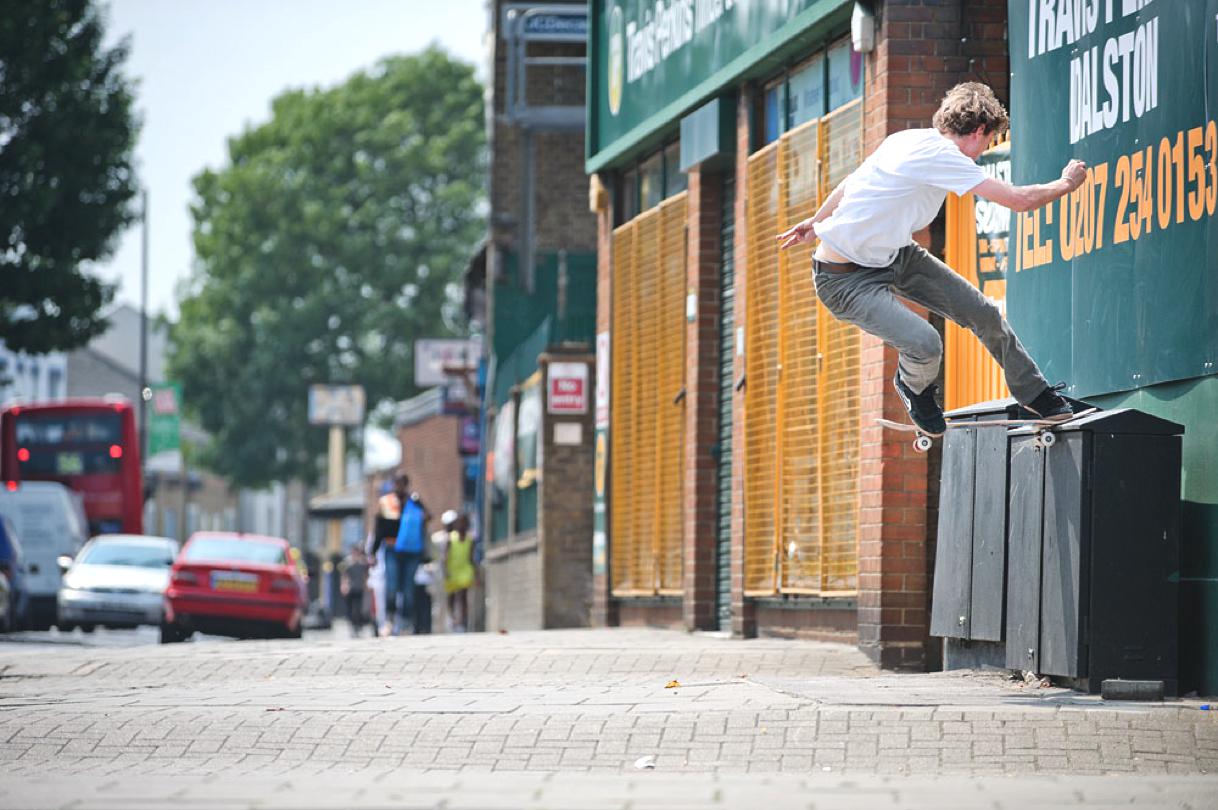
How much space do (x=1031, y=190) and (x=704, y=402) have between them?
8280 mm

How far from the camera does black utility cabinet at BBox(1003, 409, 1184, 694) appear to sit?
29.2 ft

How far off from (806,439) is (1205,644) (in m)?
5.51

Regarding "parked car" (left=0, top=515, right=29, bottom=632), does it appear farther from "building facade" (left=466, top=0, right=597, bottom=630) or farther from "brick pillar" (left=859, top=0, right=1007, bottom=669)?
"brick pillar" (left=859, top=0, right=1007, bottom=669)

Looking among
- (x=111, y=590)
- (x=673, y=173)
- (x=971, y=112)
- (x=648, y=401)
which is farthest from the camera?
(x=111, y=590)

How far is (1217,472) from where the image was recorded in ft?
29.3

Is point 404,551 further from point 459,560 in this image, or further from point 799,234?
point 799,234

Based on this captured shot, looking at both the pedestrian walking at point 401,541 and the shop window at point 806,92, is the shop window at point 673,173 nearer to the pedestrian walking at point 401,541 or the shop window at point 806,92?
the shop window at point 806,92

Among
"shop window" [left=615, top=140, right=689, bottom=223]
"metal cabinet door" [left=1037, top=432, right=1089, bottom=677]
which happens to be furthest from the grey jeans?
"shop window" [left=615, top=140, right=689, bottom=223]

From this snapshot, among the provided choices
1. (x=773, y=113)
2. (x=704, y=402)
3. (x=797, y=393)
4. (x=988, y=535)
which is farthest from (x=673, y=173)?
(x=988, y=535)

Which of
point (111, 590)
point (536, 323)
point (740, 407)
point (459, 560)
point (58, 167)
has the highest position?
point (58, 167)

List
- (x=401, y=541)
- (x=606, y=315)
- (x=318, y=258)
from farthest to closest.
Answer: (x=318, y=258) < (x=401, y=541) < (x=606, y=315)

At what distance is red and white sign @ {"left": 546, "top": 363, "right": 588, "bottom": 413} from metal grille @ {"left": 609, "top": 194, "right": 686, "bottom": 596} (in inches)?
162

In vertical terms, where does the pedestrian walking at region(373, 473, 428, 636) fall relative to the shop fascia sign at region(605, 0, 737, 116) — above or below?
below

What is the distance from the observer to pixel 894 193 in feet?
29.2
